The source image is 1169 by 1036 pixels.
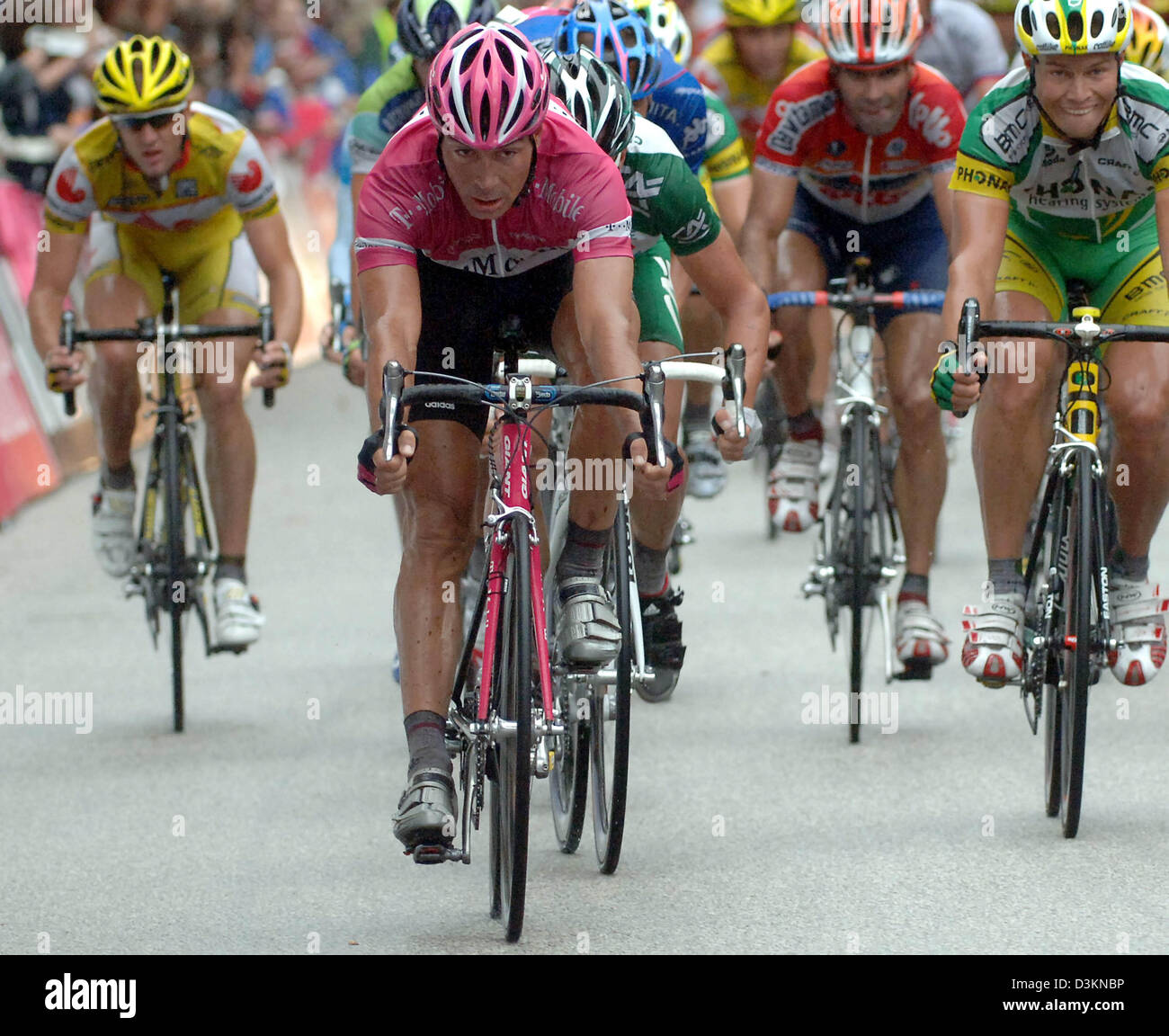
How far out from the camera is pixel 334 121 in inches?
1020

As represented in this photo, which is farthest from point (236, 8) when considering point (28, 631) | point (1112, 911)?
point (1112, 911)

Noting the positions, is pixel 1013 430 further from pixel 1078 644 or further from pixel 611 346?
pixel 611 346

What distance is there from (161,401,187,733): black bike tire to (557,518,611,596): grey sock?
2.43 metres

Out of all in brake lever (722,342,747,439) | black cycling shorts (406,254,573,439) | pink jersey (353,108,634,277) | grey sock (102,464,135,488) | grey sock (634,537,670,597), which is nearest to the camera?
pink jersey (353,108,634,277)

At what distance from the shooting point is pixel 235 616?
8273mm

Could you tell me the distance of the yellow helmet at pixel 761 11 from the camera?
10.5 meters

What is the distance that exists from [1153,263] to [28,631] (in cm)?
566

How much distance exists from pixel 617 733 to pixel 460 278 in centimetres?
124

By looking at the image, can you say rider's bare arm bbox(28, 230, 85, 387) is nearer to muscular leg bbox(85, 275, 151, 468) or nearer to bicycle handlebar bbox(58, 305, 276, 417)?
muscular leg bbox(85, 275, 151, 468)

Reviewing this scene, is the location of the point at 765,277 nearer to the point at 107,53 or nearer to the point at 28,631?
the point at 107,53

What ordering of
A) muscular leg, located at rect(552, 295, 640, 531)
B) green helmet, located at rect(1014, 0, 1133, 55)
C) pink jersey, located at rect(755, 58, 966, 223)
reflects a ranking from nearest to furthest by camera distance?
1. muscular leg, located at rect(552, 295, 640, 531)
2. green helmet, located at rect(1014, 0, 1133, 55)
3. pink jersey, located at rect(755, 58, 966, 223)

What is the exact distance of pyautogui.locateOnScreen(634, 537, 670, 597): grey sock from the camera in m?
7.06
